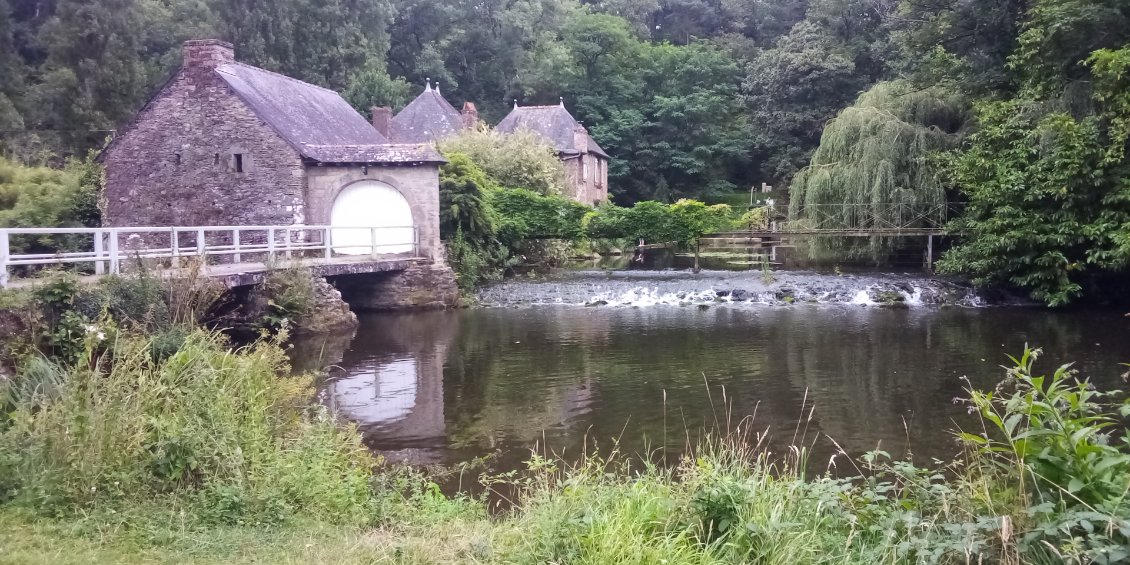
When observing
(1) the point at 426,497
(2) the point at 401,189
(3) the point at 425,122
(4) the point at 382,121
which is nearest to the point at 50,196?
(2) the point at 401,189

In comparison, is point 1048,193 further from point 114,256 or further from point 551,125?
point 551,125

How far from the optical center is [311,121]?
2353cm

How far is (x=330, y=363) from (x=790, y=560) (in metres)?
10.6

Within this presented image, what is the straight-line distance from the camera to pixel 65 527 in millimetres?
4617

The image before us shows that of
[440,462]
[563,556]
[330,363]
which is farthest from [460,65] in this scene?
[563,556]

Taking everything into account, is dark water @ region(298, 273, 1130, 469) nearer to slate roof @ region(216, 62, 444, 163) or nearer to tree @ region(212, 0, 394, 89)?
slate roof @ region(216, 62, 444, 163)

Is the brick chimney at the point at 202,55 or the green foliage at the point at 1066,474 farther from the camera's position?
the brick chimney at the point at 202,55

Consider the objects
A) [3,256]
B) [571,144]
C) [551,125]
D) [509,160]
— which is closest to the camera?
[3,256]

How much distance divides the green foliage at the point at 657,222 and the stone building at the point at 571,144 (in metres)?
10.0

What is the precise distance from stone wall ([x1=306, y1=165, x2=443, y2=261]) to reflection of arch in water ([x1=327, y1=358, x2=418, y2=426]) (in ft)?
26.9

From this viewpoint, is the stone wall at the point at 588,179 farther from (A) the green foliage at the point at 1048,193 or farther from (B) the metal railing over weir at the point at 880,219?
(A) the green foliage at the point at 1048,193

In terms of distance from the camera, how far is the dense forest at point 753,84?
17859mm

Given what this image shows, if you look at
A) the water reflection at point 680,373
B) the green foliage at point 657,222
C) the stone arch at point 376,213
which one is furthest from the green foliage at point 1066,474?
the green foliage at point 657,222

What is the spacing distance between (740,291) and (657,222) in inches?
205
